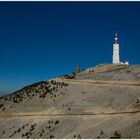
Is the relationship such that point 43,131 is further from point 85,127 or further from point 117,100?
point 117,100

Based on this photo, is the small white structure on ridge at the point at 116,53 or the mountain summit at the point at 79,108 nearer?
the mountain summit at the point at 79,108

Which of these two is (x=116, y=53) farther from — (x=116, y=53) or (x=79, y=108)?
(x=79, y=108)

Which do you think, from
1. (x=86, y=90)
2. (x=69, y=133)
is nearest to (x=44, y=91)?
(x=86, y=90)

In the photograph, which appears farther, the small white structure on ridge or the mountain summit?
the small white structure on ridge

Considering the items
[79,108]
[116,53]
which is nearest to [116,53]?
[116,53]

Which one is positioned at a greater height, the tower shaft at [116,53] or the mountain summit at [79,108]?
the tower shaft at [116,53]

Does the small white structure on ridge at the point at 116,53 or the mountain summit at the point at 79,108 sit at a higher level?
the small white structure on ridge at the point at 116,53

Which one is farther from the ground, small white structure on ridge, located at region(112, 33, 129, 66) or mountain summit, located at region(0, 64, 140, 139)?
small white structure on ridge, located at region(112, 33, 129, 66)

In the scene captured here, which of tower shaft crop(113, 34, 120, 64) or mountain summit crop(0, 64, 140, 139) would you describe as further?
tower shaft crop(113, 34, 120, 64)
